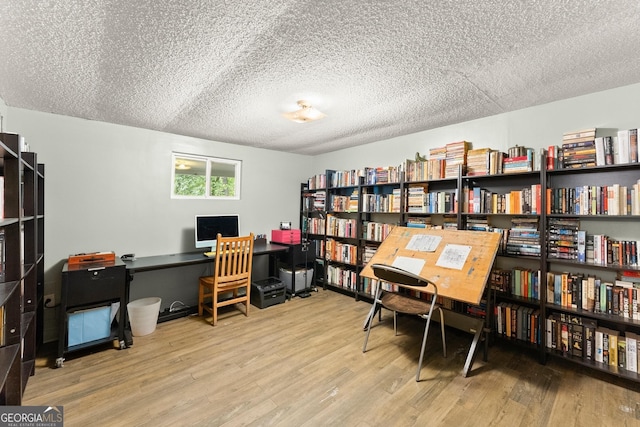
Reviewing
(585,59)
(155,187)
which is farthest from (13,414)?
(585,59)

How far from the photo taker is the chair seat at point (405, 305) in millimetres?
2244

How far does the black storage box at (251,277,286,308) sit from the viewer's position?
347 centimetres

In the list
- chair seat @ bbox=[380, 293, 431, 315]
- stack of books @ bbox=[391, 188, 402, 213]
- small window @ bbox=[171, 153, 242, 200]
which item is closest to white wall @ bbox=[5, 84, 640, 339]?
small window @ bbox=[171, 153, 242, 200]

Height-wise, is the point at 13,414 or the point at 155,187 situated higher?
the point at 155,187

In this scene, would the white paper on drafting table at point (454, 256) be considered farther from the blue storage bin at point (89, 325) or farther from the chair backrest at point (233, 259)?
the blue storage bin at point (89, 325)

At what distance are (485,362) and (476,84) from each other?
2341mm

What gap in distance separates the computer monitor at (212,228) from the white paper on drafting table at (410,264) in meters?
2.22

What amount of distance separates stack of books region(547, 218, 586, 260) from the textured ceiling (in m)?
1.11

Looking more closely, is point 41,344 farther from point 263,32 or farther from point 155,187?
point 263,32

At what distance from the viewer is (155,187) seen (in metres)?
3.32

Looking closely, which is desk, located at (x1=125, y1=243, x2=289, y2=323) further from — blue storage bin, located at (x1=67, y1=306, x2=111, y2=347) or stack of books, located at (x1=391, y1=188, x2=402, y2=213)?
stack of books, located at (x1=391, y1=188, x2=402, y2=213)

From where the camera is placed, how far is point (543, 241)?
2.28m

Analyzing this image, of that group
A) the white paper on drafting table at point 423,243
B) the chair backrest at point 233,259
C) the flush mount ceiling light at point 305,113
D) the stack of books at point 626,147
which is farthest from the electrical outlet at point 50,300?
the stack of books at point 626,147

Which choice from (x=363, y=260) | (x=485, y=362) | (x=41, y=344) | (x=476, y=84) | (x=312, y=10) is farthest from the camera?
(x=363, y=260)
